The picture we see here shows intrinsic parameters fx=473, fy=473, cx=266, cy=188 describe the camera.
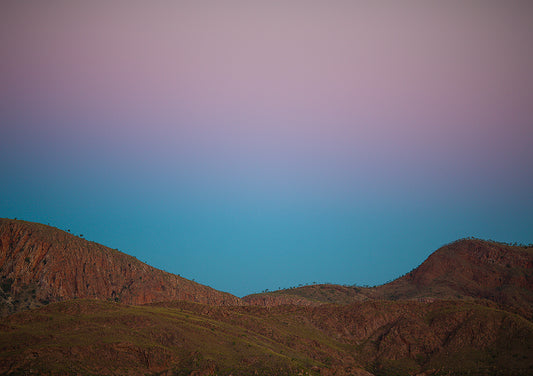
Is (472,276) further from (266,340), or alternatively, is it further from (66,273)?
(66,273)

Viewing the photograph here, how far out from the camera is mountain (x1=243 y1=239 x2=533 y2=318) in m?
77.6

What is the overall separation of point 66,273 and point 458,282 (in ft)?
208

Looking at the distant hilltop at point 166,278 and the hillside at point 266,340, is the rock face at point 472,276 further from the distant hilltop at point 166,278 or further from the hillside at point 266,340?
the hillside at point 266,340

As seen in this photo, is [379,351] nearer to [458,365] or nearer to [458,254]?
[458,365]

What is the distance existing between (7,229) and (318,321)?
4207cm

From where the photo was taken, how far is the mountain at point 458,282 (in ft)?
255

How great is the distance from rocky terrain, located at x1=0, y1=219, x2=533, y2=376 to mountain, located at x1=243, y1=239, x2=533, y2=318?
725mm

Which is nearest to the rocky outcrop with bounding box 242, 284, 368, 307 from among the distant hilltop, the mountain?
the mountain

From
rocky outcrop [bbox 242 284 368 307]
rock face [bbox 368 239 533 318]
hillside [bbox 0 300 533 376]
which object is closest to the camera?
hillside [bbox 0 300 533 376]

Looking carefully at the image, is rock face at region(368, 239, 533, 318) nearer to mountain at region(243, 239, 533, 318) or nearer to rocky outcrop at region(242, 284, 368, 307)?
mountain at region(243, 239, 533, 318)

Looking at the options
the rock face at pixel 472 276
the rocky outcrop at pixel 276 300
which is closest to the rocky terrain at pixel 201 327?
the rocky outcrop at pixel 276 300

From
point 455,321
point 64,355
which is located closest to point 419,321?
point 455,321

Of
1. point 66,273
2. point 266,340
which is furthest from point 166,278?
point 266,340

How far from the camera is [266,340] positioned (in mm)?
45094
